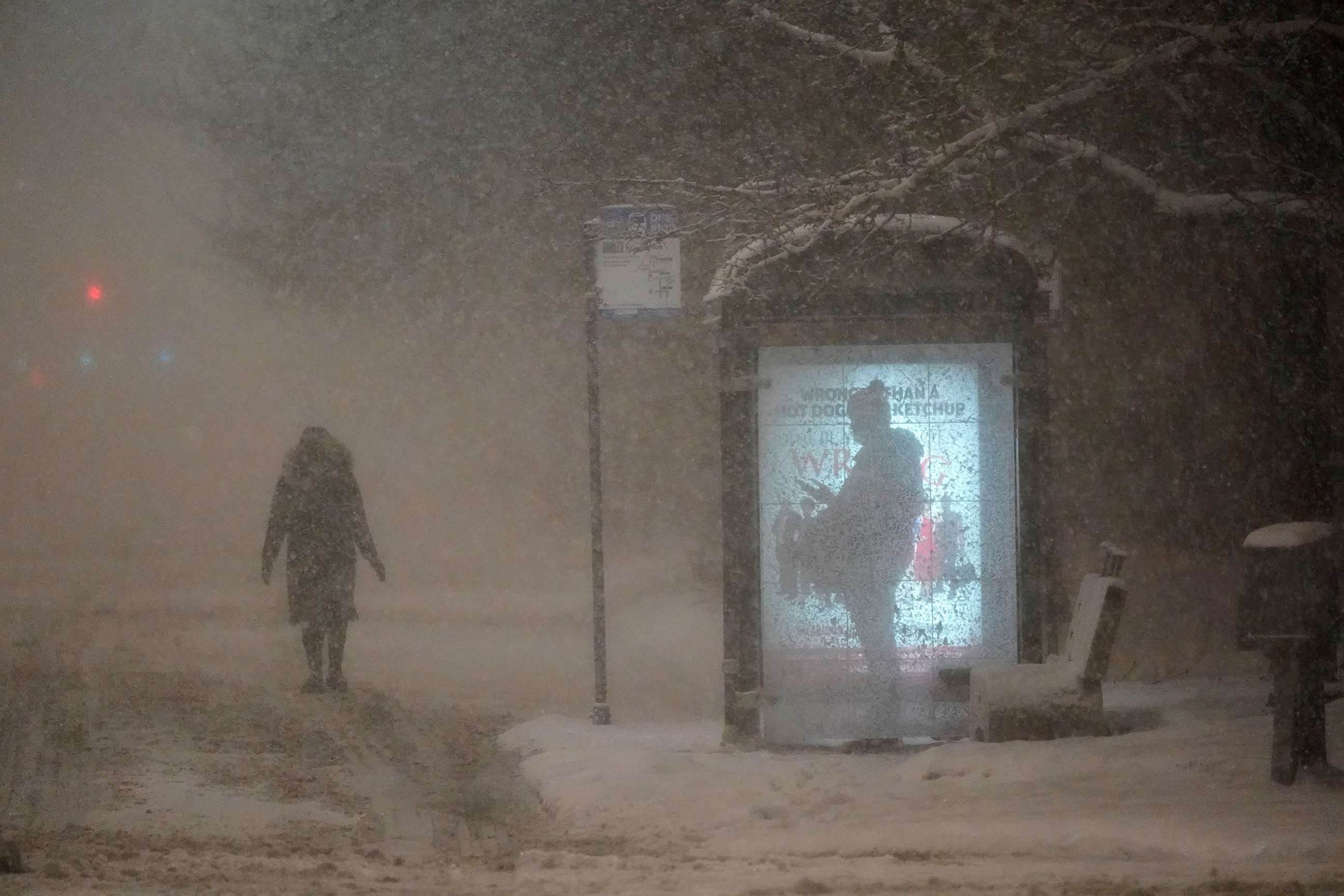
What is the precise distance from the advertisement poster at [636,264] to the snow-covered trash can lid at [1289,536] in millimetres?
3841

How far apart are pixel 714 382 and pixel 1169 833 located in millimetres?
9359

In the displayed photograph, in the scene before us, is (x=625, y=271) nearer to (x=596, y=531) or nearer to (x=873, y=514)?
(x=596, y=531)

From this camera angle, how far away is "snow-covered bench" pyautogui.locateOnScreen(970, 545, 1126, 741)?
723 centimetres

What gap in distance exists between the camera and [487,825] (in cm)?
672

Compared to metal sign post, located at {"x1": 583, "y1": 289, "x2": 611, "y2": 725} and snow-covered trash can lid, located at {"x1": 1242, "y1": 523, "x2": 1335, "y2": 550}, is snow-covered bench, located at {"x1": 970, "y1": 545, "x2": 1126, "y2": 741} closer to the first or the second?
snow-covered trash can lid, located at {"x1": 1242, "y1": 523, "x2": 1335, "y2": 550}

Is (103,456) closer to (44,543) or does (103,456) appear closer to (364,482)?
(44,543)

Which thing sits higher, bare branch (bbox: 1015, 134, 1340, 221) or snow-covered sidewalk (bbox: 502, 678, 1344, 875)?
bare branch (bbox: 1015, 134, 1340, 221)

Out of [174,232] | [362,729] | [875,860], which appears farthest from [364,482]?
[875,860]

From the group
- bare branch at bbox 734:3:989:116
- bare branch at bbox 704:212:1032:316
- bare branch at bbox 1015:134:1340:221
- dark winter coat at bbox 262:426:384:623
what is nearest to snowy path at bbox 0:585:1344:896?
dark winter coat at bbox 262:426:384:623

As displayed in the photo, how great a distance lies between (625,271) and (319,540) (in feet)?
12.0

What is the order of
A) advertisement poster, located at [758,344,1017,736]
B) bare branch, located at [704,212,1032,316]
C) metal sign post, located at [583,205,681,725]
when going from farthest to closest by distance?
1. metal sign post, located at [583,205,681,725]
2. advertisement poster, located at [758,344,1017,736]
3. bare branch, located at [704,212,1032,316]

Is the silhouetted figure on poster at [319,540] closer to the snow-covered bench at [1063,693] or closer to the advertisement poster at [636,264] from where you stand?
the advertisement poster at [636,264]

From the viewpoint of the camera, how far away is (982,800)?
6418 millimetres

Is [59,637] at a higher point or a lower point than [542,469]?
lower
